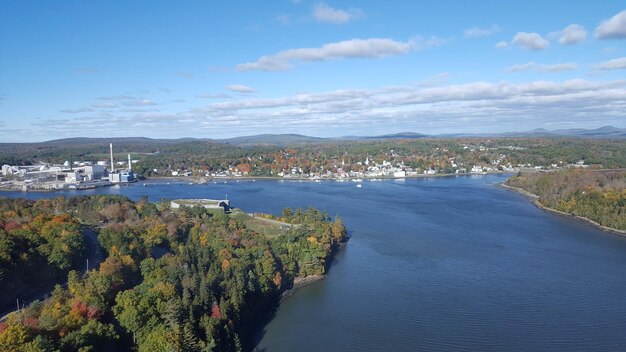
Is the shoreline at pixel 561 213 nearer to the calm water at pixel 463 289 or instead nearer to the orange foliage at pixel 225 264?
the calm water at pixel 463 289

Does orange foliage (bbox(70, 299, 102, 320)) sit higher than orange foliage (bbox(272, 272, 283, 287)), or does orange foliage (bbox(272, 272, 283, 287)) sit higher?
orange foliage (bbox(70, 299, 102, 320))

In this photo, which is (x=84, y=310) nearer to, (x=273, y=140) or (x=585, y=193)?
(x=585, y=193)

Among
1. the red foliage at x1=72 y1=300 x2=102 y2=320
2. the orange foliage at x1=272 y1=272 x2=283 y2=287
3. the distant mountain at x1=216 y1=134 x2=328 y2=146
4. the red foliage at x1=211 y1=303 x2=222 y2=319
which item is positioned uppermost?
the distant mountain at x1=216 y1=134 x2=328 y2=146

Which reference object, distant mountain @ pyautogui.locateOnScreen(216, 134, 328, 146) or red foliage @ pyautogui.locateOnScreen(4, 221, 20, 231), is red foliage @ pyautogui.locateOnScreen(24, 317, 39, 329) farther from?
distant mountain @ pyautogui.locateOnScreen(216, 134, 328, 146)

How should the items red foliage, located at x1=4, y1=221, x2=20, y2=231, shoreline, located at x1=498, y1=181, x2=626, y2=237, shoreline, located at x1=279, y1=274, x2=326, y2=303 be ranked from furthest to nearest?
1. shoreline, located at x1=498, y1=181, x2=626, y2=237
2. shoreline, located at x1=279, y1=274, x2=326, y2=303
3. red foliage, located at x1=4, y1=221, x2=20, y2=231

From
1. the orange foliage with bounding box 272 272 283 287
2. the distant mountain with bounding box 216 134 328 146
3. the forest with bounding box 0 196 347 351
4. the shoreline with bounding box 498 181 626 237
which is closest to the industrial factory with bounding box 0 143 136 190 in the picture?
the forest with bounding box 0 196 347 351

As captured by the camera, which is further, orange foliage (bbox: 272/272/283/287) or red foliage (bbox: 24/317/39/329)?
orange foliage (bbox: 272/272/283/287)
